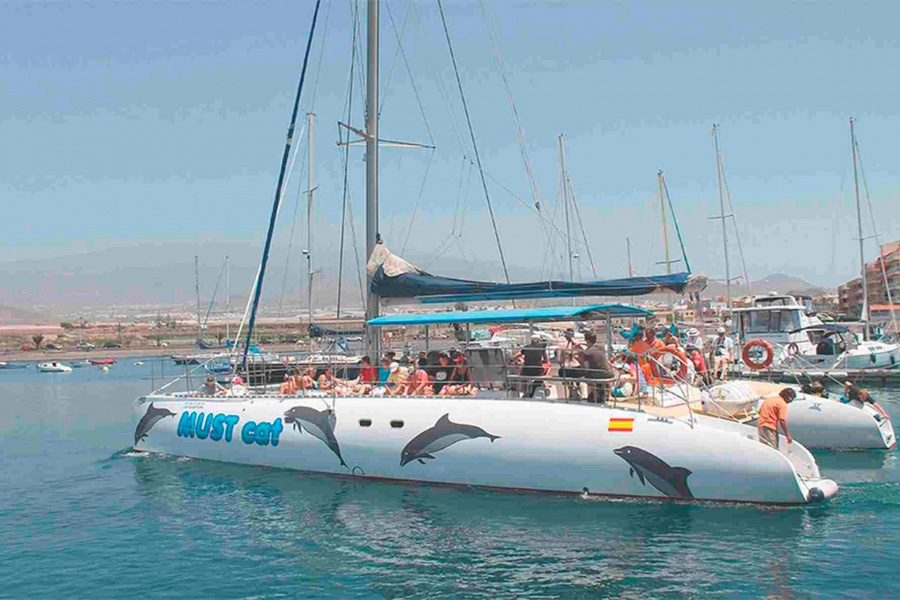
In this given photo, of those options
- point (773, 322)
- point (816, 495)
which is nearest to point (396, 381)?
point (816, 495)

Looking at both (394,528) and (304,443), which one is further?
(304,443)

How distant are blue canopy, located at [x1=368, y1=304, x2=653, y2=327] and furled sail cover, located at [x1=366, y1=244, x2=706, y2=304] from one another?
435 mm

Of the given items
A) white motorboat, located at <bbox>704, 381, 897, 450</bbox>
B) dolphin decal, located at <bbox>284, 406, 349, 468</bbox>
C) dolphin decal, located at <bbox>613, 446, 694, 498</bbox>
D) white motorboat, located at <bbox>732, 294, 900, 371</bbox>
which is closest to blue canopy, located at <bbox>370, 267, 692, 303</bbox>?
dolphin decal, located at <bbox>284, 406, 349, 468</bbox>

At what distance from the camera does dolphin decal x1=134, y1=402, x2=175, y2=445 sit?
65.9 feet

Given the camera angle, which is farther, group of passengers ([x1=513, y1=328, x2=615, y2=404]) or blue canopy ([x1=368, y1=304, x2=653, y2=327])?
blue canopy ([x1=368, y1=304, x2=653, y2=327])

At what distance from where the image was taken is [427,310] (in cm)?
2105

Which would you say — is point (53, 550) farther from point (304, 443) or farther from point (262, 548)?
point (304, 443)

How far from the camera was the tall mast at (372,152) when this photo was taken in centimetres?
1933

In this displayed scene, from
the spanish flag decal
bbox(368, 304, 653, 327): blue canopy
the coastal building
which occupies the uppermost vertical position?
the coastal building

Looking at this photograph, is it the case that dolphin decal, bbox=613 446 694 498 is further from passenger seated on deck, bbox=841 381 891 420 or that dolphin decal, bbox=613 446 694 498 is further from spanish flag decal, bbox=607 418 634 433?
passenger seated on deck, bbox=841 381 891 420

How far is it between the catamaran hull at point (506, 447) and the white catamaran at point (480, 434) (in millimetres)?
20

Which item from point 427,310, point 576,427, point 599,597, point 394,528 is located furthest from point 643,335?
point 599,597

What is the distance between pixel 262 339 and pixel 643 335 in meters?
96.4

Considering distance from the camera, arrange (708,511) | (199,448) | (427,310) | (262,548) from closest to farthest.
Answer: (262,548) → (708,511) → (199,448) → (427,310)
